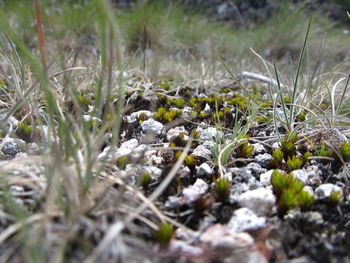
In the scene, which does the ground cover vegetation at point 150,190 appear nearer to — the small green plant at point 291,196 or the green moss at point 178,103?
the small green plant at point 291,196

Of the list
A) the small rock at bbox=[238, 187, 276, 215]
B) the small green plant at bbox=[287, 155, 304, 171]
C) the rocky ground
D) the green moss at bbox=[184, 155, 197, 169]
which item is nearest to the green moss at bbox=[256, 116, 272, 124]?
the rocky ground

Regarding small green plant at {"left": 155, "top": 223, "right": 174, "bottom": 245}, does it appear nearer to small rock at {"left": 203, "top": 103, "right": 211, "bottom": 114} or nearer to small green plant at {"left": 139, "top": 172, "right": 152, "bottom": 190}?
small green plant at {"left": 139, "top": 172, "right": 152, "bottom": 190}

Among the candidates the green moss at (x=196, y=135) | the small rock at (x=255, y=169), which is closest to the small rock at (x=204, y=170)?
the small rock at (x=255, y=169)

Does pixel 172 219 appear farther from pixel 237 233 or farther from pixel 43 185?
pixel 43 185

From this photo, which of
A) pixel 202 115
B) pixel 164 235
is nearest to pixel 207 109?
pixel 202 115

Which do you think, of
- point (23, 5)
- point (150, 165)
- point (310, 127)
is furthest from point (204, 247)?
point (23, 5)
